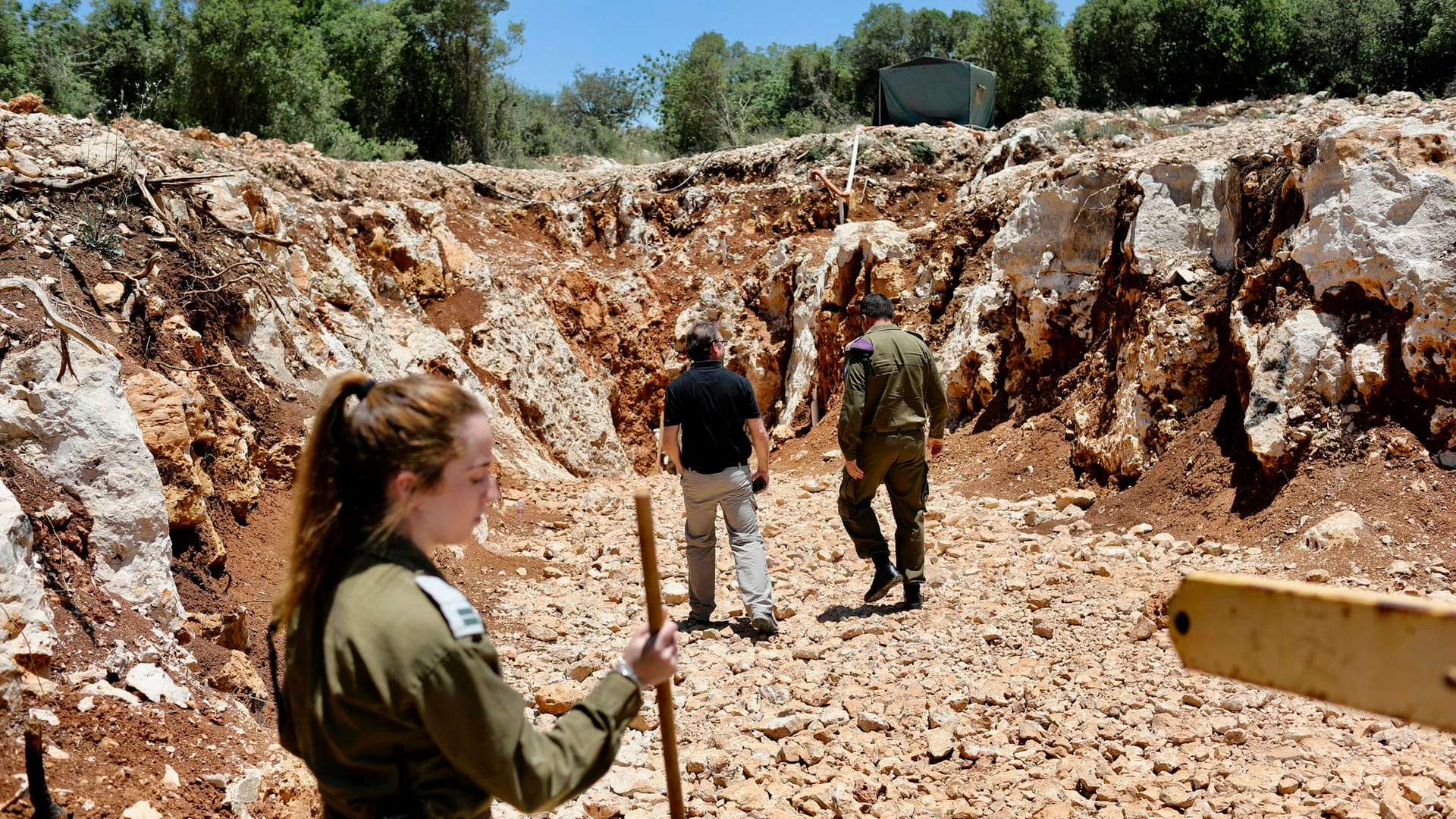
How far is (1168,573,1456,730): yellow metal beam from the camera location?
3.44 feet

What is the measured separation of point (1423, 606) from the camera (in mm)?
1039

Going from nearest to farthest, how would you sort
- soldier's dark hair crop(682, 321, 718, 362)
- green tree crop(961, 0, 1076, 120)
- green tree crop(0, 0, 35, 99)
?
soldier's dark hair crop(682, 321, 718, 362) → green tree crop(0, 0, 35, 99) → green tree crop(961, 0, 1076, 120)

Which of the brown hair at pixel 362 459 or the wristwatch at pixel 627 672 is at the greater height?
the brown hair at pixel 362 459

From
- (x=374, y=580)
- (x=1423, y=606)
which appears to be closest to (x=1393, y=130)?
(x=1423, y=606)

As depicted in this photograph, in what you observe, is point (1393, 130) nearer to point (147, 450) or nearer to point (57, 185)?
point (147, 450)

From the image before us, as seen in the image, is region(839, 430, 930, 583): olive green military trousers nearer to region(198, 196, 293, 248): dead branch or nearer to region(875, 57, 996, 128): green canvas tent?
region(198, 196, 293, 248): dead branch

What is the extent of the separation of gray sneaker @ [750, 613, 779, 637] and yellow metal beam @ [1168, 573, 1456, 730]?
168 inches

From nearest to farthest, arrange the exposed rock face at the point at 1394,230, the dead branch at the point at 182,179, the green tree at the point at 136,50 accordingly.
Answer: the exposed rock face at the point at 1394,230 → the dead branch at the point at 182,179 → the green tree at the point at 136,50

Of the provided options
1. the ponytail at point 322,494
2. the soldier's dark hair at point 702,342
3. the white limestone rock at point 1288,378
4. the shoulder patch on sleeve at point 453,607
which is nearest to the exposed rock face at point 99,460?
the soldier's dark hair at point 702,342

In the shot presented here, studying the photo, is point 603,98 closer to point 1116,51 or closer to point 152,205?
point 1116,51

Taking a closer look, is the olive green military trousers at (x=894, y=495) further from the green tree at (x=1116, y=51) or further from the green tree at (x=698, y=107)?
the green tree at (x=1116, y=51)

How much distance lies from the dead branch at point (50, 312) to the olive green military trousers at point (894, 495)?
3.79 meters

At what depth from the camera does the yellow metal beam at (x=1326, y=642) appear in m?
1.05

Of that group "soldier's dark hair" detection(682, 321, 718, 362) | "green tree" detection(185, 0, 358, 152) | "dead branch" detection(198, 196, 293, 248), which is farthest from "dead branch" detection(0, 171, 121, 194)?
"green tree" detection(185, 0, 358, 152)
